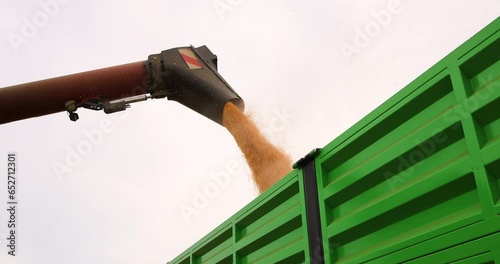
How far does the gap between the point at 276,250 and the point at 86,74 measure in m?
3.29

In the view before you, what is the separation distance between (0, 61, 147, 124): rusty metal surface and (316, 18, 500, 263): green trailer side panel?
11.0 ft

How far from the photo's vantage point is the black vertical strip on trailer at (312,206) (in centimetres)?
267

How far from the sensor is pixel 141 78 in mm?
5496

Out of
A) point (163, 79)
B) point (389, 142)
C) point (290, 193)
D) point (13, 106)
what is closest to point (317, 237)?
point (290, 193)

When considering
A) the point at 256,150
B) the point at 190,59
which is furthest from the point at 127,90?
the point at 256,150

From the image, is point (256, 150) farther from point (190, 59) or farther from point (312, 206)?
point (312, 206)

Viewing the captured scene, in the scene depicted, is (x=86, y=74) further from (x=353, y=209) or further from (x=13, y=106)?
(x=353, y=209)

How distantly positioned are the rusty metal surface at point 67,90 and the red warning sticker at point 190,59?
0.46 meters

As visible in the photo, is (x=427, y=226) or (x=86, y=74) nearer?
(x=427, y=226)

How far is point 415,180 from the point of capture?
7.13 feet

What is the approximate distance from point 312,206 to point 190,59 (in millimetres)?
3261

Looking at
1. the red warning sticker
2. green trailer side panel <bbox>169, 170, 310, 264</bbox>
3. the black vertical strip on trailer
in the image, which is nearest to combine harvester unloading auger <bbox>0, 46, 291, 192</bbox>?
the red warning sticker

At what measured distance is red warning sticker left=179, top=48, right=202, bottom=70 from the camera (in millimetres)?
5535

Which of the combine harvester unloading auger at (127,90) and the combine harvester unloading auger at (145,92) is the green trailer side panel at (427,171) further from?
the combine harvester unloading auger at (127,90)
